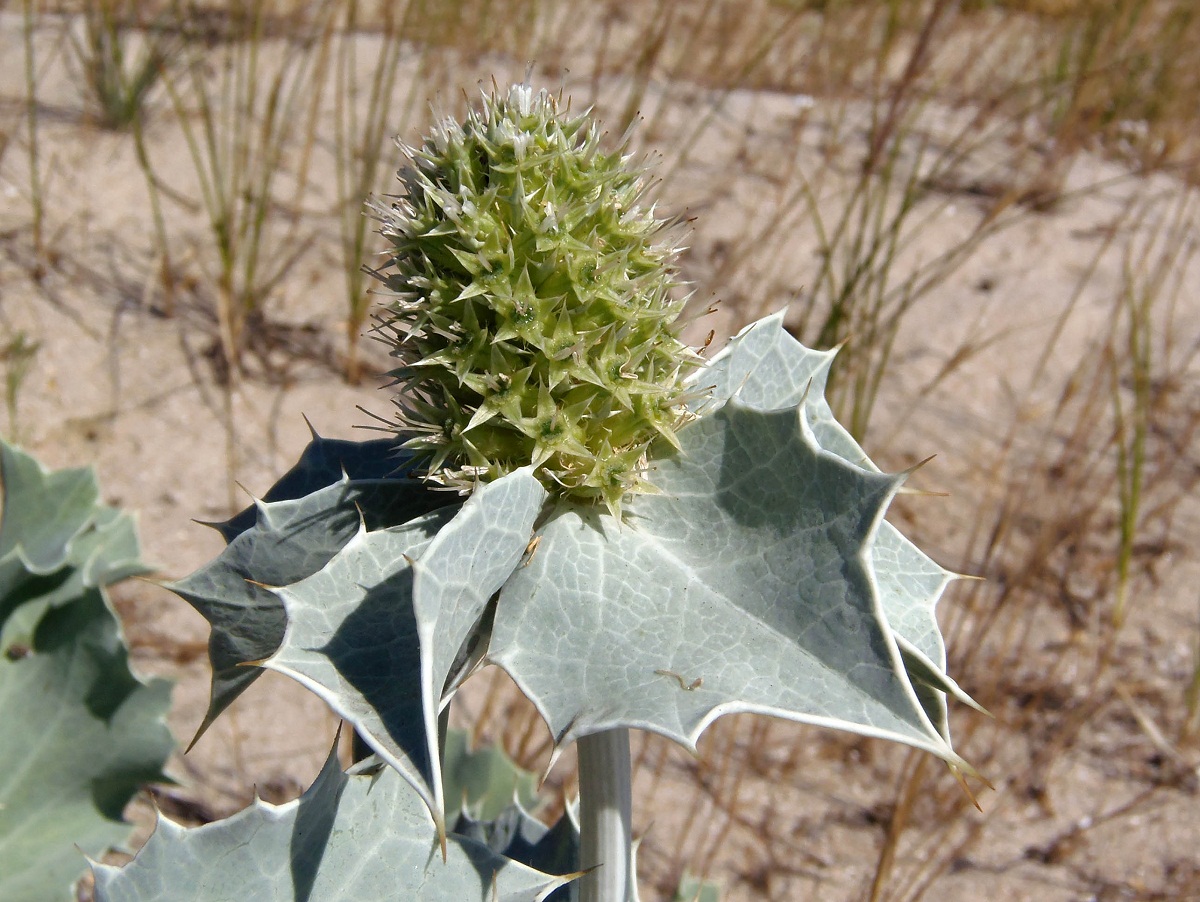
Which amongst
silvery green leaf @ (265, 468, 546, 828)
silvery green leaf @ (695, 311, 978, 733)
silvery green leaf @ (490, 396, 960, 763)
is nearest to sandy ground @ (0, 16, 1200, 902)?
silvery green leaf @ (695, 311, 978, 733)

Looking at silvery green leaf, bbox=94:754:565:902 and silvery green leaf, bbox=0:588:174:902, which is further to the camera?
silvery green leaf, bbox=0:588:174:902

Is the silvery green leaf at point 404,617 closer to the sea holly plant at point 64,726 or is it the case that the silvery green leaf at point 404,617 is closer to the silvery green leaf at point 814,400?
the silvery green leaf at point 814,400

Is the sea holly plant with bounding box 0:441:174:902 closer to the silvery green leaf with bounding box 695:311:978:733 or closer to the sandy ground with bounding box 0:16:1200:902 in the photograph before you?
the sandy ground with bounding box 0:16:1200:902

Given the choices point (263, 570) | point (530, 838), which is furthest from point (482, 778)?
point (263, 570)

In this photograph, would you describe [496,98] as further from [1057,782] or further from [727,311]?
[727,311]

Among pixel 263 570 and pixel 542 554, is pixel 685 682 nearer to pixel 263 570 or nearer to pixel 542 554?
pixel 542 554

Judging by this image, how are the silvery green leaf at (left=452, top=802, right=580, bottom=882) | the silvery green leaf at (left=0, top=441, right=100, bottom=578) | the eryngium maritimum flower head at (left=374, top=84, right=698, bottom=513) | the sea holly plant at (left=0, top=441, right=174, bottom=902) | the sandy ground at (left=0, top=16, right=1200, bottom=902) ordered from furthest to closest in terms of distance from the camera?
the sandy ground at (left=0, top=16, right=1200, bottom=902) → the silvery green leaf at (left=0, top=441, right=100, bottom=578) → the sea holly plant at (left=0, top=441, right=174, bottom=902) → the silvery green leaf at (left=452, top=802, right=580, bottom=882) → the eryngium maritimum flower head at (left=374, top=84, right=698, bottom=513)

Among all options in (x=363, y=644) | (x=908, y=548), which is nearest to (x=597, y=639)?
(x=363, y=644)
